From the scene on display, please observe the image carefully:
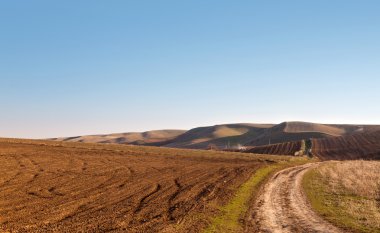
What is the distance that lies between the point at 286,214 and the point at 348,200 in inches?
326

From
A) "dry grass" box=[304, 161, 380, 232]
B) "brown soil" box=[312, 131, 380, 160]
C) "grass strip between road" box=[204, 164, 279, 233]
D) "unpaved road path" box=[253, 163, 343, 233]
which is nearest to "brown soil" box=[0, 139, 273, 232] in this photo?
"grass strip between road" box=[204, 164, 279, 233]

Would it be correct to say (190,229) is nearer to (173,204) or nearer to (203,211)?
(203,211)

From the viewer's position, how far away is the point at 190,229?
18.3m

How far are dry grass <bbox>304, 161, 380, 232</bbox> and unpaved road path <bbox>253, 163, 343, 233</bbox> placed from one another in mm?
819

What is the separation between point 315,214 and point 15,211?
1599 centimetres

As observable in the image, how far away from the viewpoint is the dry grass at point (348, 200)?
20.8 metres

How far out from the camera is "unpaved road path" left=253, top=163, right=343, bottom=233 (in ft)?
62.3

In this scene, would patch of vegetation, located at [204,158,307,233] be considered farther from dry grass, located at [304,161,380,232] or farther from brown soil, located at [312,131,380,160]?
brown soil, located at [312,131,380,160]

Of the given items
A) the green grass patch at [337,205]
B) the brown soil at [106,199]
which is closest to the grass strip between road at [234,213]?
the brown soil at [106,199]

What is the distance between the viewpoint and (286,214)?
22.5m

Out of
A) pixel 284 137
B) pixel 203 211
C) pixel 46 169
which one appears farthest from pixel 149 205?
pixel 284 137

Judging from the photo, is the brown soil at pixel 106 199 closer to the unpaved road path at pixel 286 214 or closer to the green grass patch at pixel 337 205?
the unpaved road path at pixel 286 214

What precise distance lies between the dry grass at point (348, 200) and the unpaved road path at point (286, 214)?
82 centimetres

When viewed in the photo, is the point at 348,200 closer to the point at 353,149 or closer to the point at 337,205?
the point at 337,205
